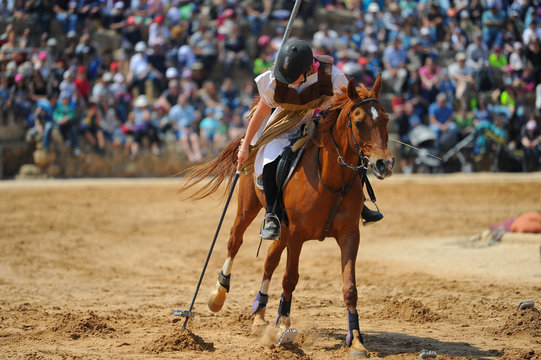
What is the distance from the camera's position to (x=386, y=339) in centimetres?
705

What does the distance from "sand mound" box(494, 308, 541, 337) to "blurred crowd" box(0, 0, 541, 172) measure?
12.3 m

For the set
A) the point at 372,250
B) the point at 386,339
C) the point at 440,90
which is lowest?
the point at 372,250

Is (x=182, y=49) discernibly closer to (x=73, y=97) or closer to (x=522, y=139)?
(x=73, y=97)

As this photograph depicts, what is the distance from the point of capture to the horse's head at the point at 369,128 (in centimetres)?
596

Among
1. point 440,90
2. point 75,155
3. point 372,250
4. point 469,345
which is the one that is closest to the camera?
point 469,345

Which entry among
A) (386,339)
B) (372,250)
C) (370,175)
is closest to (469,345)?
(386,339)

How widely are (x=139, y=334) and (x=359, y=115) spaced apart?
3.16 metres

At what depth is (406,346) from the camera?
6.75 meters

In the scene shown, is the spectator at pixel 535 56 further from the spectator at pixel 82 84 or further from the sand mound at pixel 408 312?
the sand mound at pixel 408 312

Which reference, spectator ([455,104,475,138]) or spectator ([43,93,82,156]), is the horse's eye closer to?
spectator ([455,104,475,138])

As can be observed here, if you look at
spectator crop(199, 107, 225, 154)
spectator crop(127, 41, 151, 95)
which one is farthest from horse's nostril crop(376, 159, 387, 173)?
spectator crop(127, 41, 151, 95)

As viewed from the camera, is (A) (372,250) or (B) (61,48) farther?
(B) (61,48)

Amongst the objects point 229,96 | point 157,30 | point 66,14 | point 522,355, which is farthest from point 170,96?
point 522,355

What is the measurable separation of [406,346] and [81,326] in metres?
3.27
